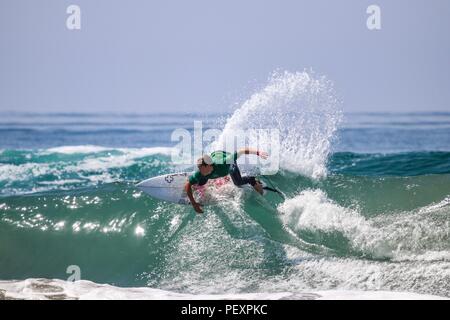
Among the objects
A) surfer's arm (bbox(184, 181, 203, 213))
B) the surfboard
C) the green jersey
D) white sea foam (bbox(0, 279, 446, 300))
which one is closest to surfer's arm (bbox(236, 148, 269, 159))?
the green jersey

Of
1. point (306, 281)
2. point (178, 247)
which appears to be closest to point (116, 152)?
point (178, 247)

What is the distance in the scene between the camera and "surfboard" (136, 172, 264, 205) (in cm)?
1136

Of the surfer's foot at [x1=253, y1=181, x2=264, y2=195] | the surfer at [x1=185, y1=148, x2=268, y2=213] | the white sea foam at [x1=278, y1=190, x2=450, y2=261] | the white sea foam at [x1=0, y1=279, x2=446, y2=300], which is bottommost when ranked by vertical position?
the white sea foam at [x1=0, y1=279, x2=446, y2=300]

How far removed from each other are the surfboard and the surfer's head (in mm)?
693

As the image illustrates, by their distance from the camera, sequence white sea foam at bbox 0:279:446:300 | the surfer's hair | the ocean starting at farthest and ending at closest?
the surfer's hair → the ocean → white sea foam at bbox 0:279:446:300

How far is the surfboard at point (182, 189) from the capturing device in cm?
1136

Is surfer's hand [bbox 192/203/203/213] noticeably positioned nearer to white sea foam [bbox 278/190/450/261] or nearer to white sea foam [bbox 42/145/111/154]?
white sea foam [bbox 278/190/450/261]

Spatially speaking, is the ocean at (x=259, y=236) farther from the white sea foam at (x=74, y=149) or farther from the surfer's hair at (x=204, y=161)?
the white sea foam at (x=74, y=149)

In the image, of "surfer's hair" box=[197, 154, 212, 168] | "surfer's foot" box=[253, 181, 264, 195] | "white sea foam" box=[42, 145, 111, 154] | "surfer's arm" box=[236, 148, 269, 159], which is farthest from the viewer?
"white sea foam" box=[42, 145, 111, 154]

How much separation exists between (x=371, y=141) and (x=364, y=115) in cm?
716

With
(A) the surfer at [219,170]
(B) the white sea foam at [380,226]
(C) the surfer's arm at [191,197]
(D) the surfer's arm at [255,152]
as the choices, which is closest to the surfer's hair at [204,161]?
(A) the surfer at [219,170]

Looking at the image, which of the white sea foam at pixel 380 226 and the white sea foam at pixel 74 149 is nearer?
the white sea foam at pixel 380 226

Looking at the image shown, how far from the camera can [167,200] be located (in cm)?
1167

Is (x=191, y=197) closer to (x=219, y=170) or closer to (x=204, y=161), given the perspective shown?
(x=204, y=161)
